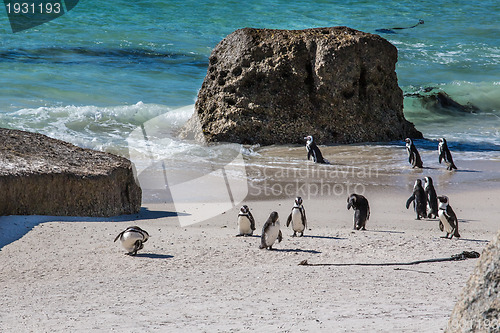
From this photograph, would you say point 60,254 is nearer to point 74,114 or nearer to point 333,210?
point 333,210

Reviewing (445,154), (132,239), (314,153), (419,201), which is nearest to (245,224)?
(132,239)

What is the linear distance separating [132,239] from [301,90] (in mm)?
8719

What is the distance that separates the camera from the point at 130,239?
591 centimetres

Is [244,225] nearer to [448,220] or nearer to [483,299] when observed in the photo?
[448,220]

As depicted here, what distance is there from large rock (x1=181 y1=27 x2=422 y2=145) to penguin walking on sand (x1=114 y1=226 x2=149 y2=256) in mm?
7982

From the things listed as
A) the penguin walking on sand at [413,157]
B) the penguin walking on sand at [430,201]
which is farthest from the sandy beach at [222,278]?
the penguin walking on sand at [413,157]

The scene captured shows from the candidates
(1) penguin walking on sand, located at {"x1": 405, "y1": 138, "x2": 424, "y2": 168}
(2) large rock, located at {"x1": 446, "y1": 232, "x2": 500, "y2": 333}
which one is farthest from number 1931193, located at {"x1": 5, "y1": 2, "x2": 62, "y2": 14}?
(2) large rock, located at {"x1": 446, "y1": 232, "x2": 500, "y2": 333}

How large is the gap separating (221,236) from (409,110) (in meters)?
14.5

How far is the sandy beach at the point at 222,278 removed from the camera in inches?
162

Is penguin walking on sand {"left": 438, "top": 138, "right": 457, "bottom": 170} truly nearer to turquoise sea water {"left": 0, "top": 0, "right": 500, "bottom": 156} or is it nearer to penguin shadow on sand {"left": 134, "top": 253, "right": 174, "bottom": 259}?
turquoise sea water {"left": 0, "top": 0, "right": 500, "bottom": 156}

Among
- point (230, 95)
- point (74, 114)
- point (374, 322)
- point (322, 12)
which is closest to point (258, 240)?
point (374, 322)

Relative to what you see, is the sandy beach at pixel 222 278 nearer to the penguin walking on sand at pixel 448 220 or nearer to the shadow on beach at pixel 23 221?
the shadow on beach at pixel 23 221

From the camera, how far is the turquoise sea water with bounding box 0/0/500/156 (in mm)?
17203

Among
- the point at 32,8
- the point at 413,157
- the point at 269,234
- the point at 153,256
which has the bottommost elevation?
the point at 32,8
